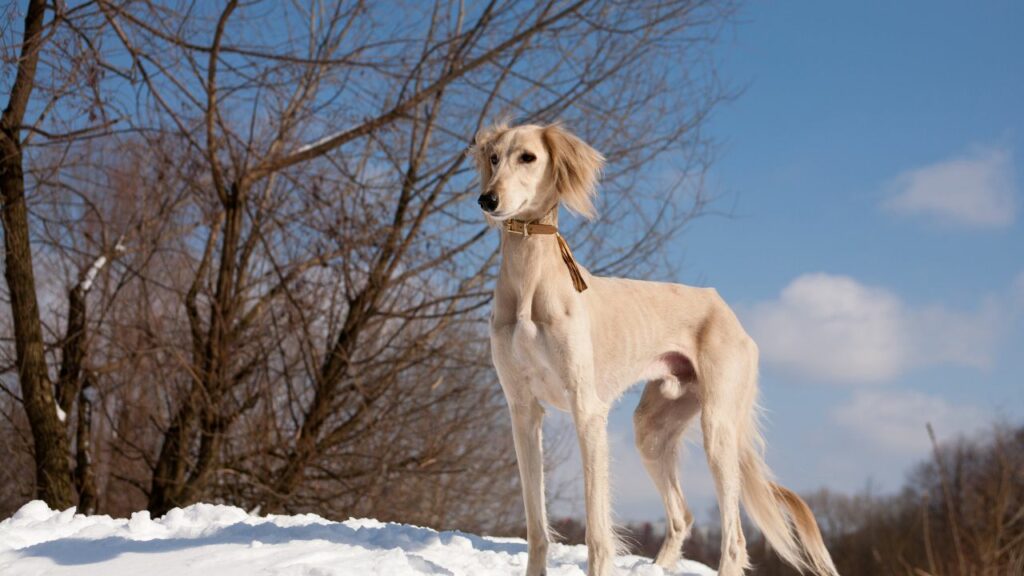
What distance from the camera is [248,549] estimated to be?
3873mm

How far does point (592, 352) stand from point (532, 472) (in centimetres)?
54

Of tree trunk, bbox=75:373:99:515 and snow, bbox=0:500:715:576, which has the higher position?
tree trunk, bbox=75:373:99:515

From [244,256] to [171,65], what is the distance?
1.66 metres

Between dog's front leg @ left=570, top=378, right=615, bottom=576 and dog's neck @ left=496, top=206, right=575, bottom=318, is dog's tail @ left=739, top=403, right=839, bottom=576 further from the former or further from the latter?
dog's neck @ left=496, top=206, right=575, bottom=318

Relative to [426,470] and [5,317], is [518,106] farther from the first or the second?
[5,317]

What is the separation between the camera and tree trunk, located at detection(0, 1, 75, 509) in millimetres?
6204

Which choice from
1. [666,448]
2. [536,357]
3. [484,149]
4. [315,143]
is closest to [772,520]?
[666,448]

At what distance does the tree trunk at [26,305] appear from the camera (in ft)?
20.4

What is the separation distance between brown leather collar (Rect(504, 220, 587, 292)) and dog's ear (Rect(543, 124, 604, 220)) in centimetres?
13

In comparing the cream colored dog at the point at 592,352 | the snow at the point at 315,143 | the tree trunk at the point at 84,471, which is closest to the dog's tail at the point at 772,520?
the cream colored dog at the point at 592,352

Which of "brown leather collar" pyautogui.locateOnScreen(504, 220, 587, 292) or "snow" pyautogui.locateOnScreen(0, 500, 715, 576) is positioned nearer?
"brown leather collar" pyautogui.locateOnScreen(504, 220, 587, 292)

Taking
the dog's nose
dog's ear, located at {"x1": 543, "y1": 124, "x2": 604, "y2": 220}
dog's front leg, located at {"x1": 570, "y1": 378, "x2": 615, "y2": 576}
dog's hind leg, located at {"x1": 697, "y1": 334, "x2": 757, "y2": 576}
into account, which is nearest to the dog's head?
dog's ear, located at {"x1": 543, "y1": 124, "x2": 604, "y2": 220}

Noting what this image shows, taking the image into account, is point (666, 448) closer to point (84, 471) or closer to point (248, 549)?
point (248, 549)

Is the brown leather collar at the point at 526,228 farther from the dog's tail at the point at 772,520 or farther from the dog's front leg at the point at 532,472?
the dog's tail at the point at 772,520
